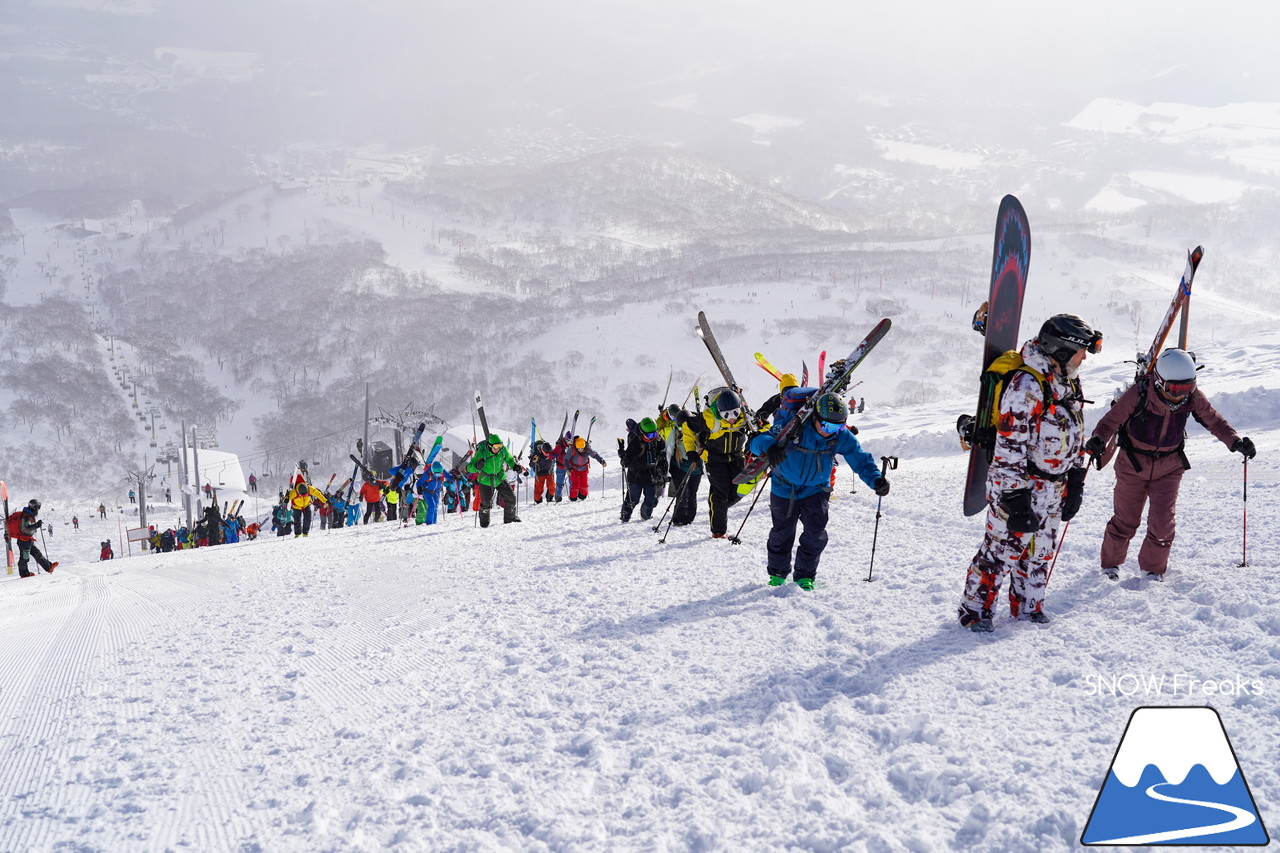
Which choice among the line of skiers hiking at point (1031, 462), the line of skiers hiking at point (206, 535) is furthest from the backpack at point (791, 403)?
the line of skiers hiking at point (206, 535)

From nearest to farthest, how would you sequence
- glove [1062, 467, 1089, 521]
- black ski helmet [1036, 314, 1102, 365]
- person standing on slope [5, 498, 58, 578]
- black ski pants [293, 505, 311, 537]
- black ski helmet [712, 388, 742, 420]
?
black ski helmet [1036, 314, 1102, 365] → glove [1062, 467, 1089, 521] → black ski helmet [712, 388, 742, 420] → person standing on slope [5, 498, 58, 578] → black ski pants [293, 505, 311, 537]

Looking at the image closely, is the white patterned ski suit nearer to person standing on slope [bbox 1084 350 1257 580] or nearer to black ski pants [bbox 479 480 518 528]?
person standing on slope [bbox 1084 350 1257 580]

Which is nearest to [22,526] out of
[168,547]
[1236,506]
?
[168,547]

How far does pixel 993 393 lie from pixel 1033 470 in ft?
1.68

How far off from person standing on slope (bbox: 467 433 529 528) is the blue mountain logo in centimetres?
1043

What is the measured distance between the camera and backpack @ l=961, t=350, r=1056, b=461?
435cm

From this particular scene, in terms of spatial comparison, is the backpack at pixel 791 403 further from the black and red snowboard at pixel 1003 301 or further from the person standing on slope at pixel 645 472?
the person standing on slope at pixel 645 472

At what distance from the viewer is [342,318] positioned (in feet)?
453

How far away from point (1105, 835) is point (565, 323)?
353ft

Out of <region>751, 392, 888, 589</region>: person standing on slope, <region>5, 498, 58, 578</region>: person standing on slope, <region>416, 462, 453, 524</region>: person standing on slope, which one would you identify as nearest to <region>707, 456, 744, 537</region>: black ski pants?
<region>751, 392, 888, 589</region>: person standing on slope

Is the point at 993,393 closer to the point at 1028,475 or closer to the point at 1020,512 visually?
the point at 1028,475

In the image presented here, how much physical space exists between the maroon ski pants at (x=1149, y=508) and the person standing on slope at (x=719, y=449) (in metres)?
3.81

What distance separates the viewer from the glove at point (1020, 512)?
14.2ft

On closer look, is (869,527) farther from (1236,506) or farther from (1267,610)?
(1267,610)
